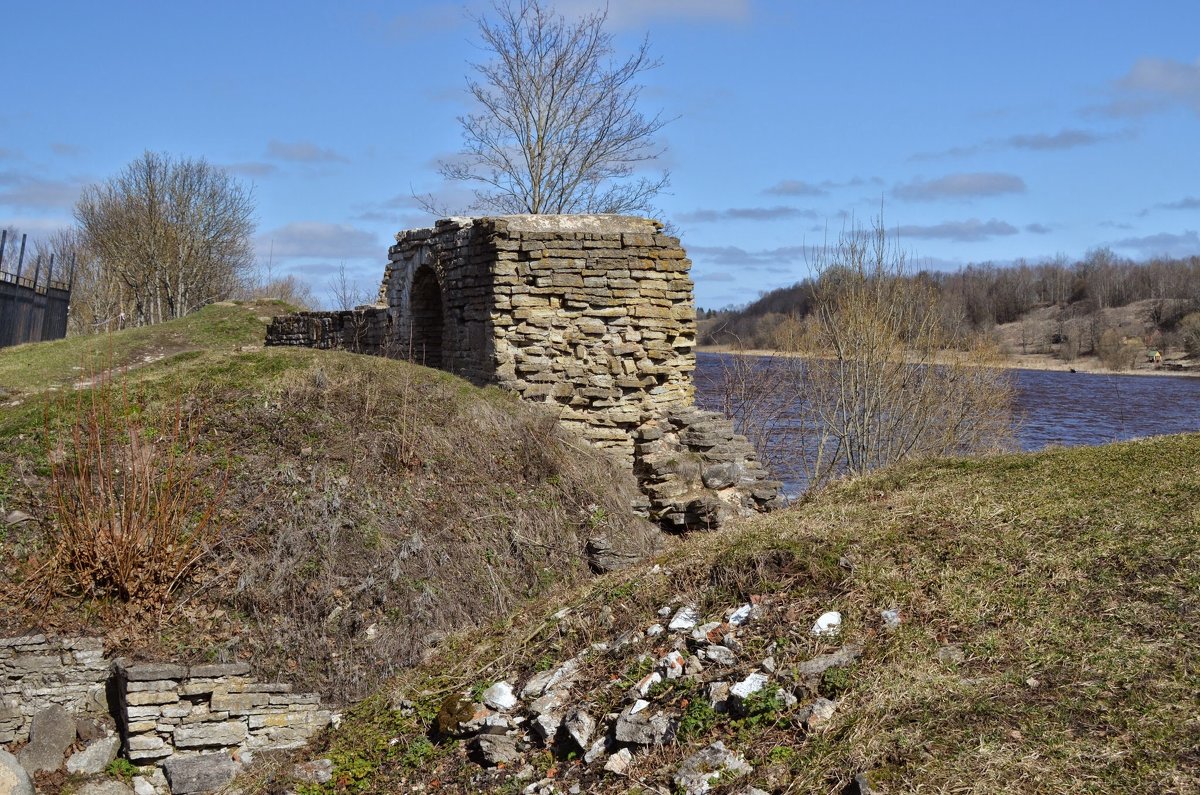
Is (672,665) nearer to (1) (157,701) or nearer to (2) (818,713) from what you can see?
(2) (818,713)

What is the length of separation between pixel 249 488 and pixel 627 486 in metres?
3.95

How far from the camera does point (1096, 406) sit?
33031mm

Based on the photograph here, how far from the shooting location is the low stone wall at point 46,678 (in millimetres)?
6648

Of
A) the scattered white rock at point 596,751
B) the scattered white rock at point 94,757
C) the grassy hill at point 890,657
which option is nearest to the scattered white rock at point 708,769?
the grassy hill at point 890,657

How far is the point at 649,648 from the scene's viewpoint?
5.16 m

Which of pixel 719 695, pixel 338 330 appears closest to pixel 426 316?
pixel 338 330

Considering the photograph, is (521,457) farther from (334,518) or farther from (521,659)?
(521,659)

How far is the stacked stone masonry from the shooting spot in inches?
257

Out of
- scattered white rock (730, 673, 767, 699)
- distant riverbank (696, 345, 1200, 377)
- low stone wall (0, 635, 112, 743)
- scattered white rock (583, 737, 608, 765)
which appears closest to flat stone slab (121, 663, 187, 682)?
low stone wall (0, 635, 112, 743)

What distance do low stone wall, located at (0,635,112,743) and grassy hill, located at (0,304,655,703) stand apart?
6.2 inches

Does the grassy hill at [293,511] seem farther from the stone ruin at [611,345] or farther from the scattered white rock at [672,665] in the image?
the scattered white rock at [672,665]

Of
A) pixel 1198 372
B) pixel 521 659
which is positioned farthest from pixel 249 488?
pixel 1198 372

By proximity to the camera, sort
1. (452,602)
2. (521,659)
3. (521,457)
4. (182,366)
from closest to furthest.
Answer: (521,659)
(452,602)
(521,457)
(182,366)

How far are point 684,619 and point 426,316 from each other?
29.2ft
